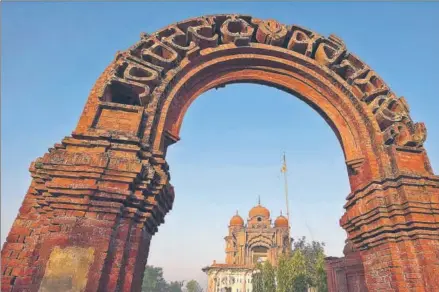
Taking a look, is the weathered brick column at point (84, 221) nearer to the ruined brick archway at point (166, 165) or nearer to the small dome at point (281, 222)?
the ruined brick archway at point (166, 165)

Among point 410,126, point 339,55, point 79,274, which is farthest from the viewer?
point 339,55

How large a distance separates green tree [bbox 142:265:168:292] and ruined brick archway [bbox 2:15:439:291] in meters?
96.0

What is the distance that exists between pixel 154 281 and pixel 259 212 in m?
62.4

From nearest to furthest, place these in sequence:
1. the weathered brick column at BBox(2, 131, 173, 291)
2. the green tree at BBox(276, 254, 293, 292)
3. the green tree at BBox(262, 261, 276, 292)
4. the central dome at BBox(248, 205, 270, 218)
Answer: the weathered brick column at BBox(2, 131, 173, 291) < the green tree at BBox(276, 254, 293, 292) < the green tree at BBox(262, 261, 276, 292) < the central dome at BBox(248, 205, 270, 218)

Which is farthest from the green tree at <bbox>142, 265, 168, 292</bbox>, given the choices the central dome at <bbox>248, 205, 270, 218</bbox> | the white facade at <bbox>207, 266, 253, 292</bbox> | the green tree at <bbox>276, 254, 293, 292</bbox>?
the green tree at <bbox>276, 254, 293, 292</bbox>

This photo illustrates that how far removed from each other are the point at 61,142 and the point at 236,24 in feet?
16.1

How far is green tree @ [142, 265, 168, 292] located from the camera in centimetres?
9485

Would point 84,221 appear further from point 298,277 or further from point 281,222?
point 281,222

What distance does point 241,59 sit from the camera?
747cm

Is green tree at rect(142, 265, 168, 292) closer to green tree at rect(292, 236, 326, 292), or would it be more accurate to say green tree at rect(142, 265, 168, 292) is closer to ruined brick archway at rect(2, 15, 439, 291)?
green tree at rect(292, 236, 326, 292)

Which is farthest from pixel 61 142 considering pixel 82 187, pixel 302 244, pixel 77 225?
pixel 302 244

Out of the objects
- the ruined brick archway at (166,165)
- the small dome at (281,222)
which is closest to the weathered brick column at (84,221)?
the ruined brick archway at (166,165)

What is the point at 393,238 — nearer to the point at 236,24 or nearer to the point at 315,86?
the point at 315,86

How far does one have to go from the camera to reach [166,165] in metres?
5.66
